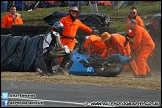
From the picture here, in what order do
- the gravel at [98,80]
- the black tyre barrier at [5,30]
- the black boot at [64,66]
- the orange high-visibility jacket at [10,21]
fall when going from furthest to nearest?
the orange high-visibility jacket at [10,21] → the black tyre barrier at [5,30] → the black boot at [64,66] → the gravel at [98,80]

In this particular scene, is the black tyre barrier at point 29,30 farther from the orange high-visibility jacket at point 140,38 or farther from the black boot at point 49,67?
the orange high-visibility jacket at point 140,38

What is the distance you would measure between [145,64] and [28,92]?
5.42m

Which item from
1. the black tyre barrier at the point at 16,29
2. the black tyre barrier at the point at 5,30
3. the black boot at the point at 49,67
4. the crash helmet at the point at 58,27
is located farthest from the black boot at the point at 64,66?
the black tyre barrier at the point at 5,30

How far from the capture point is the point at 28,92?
1034cm

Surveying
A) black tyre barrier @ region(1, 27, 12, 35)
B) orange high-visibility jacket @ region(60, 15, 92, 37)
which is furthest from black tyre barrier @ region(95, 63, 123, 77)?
black tyre barrier @ region(1, 27, 12, 35)

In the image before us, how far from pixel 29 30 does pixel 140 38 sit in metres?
3.88

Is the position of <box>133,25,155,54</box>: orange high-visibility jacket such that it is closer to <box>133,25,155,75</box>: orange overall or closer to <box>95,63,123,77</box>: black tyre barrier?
<box>133,25,155,75</box>: orange overall

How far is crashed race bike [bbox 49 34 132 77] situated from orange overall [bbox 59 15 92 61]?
3.18ft

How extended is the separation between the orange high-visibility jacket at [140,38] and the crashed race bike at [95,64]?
69cm

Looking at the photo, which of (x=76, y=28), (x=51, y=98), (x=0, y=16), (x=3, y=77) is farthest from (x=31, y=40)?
(x=51, y=98)

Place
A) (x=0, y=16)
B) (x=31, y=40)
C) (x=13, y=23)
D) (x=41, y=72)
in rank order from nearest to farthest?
(x=41, y=72)
(x=31, y=40)
(x=13, y=23)
(x=0, y=16)

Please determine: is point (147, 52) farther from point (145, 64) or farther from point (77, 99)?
point (77, 99)

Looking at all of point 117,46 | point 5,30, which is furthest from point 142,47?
point 5,30

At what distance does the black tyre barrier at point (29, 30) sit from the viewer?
17.1 m
